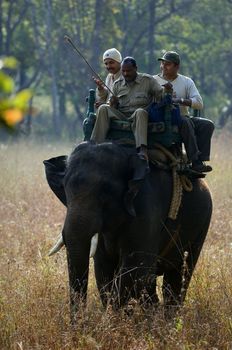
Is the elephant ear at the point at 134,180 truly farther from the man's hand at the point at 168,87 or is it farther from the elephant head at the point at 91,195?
the man's hand at the point at 168,87

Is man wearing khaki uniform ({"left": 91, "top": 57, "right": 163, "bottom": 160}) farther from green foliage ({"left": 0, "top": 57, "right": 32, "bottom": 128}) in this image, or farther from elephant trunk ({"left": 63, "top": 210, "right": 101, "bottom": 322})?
green foliage ({"left": 0, "top": 57, "right": 32, "bottom": 128})

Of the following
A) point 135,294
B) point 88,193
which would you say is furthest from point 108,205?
point 135,294

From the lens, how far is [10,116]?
11.6 feet

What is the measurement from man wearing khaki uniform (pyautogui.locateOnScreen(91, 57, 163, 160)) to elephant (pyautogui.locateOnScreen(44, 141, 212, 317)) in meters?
0.25

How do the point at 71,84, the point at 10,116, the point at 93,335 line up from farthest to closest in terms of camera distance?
the point at 71,84 → the point at 93,335 → the point at 10,116

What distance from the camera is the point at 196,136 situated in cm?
938

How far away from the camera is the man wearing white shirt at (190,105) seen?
902 centimetres

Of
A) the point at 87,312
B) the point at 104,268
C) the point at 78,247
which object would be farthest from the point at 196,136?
the point at 87,312

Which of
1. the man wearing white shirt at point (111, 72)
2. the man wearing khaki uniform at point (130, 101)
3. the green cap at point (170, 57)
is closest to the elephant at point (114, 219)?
the man wearing khaki uniform at point (130, 101)

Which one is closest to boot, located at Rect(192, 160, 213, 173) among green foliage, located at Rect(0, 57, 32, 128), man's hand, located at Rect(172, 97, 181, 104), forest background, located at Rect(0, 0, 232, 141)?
man's hand, located at Rect(172, 97, 181, 104)

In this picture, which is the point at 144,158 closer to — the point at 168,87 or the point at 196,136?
the point at 168,87

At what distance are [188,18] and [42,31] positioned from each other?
6322 mm

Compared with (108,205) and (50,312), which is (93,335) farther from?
(108,205)

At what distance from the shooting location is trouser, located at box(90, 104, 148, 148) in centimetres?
839
